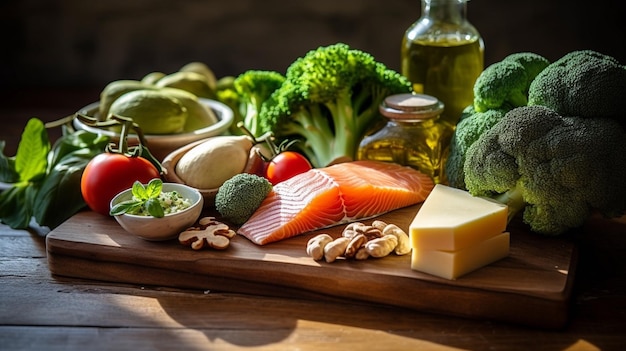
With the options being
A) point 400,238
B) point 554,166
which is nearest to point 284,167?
point 400,238

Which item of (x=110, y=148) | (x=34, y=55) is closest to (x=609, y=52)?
(x=110, y=148)

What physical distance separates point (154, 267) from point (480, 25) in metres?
1.99

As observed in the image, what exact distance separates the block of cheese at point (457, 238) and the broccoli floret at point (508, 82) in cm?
32

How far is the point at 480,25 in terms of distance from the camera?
3.16 m

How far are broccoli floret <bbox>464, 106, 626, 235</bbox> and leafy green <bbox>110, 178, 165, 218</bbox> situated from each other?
0.69 metres

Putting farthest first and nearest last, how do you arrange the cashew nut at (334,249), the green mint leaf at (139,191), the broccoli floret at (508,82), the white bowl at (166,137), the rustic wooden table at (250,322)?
the white bowl at (166,137), the broccoli floret at (508,82), the green mint leaf at (139,191), the cashew nut at (334,249), the rustic wooden table at (250,322)

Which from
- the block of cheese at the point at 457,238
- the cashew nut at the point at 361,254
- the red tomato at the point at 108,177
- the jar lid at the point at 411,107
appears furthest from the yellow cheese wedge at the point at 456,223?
the red tomato at the point at 108,177

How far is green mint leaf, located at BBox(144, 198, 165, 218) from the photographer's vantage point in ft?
5.37

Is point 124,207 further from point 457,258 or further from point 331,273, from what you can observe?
point 457,258

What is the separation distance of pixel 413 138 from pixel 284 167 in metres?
0.35

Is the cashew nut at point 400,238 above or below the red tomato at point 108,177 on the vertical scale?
below

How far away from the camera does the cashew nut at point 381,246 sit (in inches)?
62.6

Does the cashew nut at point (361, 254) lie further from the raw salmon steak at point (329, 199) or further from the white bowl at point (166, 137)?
the white bowl at point (166, 137)

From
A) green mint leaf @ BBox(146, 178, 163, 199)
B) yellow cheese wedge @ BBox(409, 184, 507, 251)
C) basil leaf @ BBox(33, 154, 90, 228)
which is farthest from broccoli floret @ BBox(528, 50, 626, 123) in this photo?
Answer: basil leaf @ BBox(33, 154, 90, 228)
